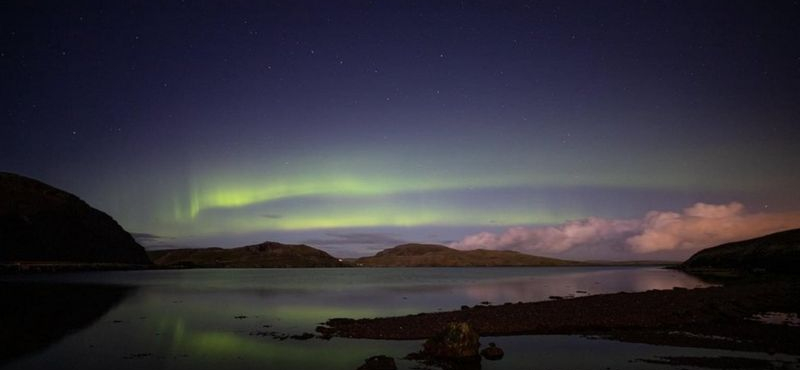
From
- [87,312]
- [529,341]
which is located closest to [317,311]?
[87,312]

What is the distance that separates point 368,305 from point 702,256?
165 m

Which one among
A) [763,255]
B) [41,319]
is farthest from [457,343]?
[763,255]

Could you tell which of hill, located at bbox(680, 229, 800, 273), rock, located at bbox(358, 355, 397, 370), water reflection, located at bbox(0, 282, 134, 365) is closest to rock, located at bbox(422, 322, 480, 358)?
rock, located at bbox(358, 355, 397, 370)

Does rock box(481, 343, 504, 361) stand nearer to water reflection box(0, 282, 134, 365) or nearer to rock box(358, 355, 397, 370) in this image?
rock box(358, 355, 397, 370)

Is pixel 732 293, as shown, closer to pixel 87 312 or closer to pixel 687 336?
pixel 687 336

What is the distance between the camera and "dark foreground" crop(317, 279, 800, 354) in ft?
94.6

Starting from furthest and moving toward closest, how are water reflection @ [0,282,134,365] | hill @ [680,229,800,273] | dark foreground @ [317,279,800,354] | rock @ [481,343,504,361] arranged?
hill @ [680,229,800,273]
water reflection @ [0,282,134,365]
dark foreground @ [317,279,800,354]
rock @ [481,343,504,361]

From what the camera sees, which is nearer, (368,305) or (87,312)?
(87,312)

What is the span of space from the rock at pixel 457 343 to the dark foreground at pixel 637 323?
6.52m

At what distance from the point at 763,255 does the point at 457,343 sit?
13643 cm

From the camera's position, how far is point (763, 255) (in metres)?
Answer: 127

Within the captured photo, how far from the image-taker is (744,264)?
138m

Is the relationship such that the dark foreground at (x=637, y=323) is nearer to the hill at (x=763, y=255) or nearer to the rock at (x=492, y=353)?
the rock at (x=492, y=353)

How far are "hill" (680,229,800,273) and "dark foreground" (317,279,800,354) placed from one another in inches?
3143
